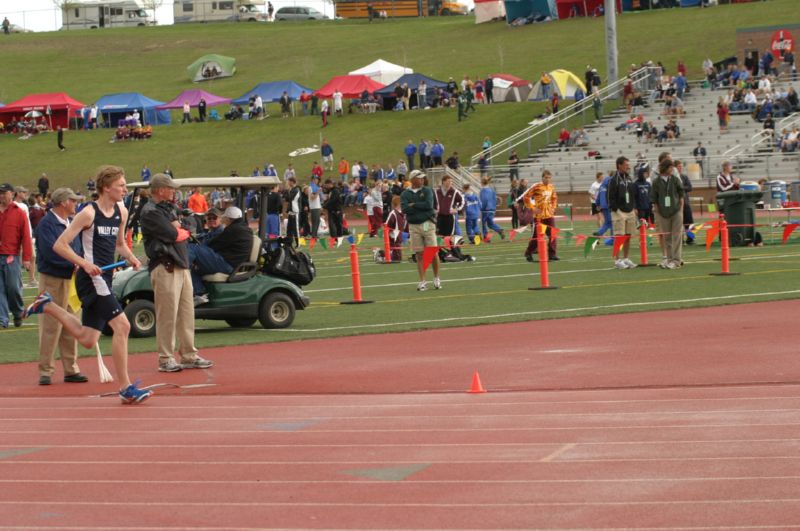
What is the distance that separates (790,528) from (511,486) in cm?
165

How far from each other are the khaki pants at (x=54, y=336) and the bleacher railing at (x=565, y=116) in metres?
40.9

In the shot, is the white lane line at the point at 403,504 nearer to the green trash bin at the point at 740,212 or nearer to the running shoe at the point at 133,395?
the running shoe at the point at 133,395

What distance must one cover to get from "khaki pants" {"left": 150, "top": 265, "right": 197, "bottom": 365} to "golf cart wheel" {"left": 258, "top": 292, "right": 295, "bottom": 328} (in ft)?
10.9

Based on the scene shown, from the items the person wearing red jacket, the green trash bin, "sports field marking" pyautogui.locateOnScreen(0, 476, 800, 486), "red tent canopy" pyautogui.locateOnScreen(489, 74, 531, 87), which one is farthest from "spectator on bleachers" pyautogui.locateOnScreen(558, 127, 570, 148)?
"sports field marking" pyautogui.locateOnScreen(0, 476, 800, 486)

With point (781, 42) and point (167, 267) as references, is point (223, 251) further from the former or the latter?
point (781, 42)

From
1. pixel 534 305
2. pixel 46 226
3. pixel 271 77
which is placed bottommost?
pixel 534 305

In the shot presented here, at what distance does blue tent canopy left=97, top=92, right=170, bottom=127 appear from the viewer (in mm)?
74625

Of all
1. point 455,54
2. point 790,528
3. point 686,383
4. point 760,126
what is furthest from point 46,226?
point 455,54

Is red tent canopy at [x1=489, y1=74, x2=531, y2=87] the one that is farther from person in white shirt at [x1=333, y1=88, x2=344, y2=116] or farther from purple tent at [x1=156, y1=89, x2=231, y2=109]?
purple tent at [x1=156, y1=89, x2=231, y2=109]

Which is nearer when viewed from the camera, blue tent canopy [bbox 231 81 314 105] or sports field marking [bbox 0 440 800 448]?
sports field marking [bbox 0 440 800 448]

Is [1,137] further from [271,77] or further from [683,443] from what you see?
[683,443]

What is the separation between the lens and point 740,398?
1013cm

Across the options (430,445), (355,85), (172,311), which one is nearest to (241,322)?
(172,311)

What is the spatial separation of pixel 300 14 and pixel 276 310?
4149 inches
